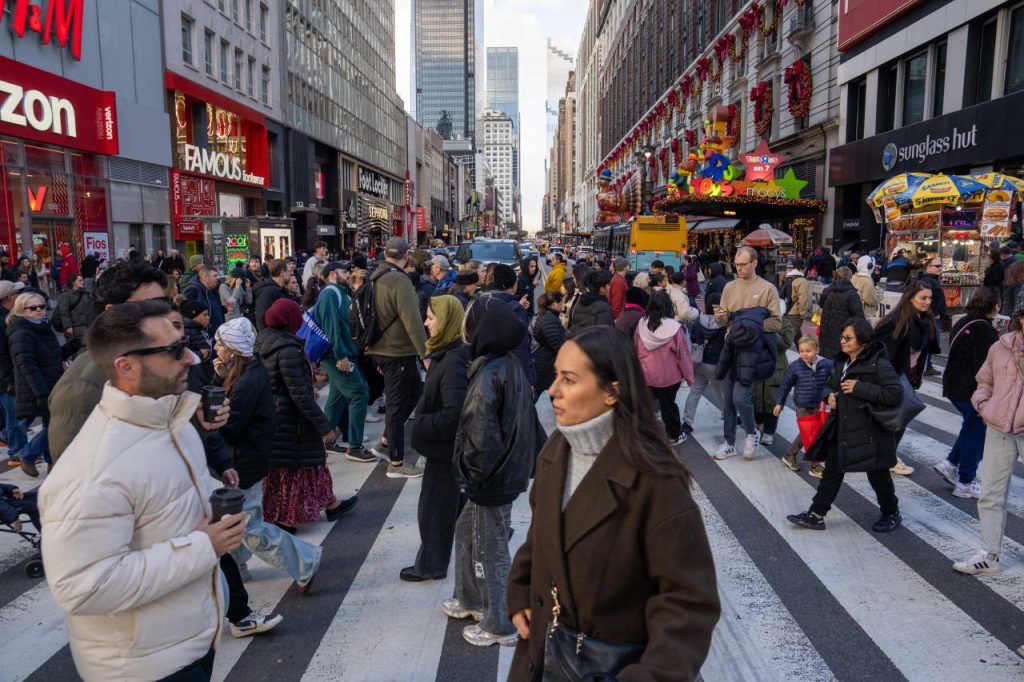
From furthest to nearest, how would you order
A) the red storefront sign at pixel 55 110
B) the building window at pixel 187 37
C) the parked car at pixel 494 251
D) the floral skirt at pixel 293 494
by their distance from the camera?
1. the building window at pixel 187 37
2. the parked car at pixel 494 251
3. the red storefront sign at pixel 55 110
4. the floral skirt at pixel 293 494

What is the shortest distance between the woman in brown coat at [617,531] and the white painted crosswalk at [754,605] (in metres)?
2.00

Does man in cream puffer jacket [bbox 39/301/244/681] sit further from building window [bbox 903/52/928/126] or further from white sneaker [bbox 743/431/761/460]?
building window [bbox 903/52/928/126]

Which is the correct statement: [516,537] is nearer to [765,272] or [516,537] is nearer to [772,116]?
[765,272]

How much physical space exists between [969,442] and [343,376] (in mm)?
6053

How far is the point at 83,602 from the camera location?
2100 millimetres

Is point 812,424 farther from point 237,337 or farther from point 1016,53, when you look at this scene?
point 1016,53

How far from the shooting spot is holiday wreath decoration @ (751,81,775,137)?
3625cm

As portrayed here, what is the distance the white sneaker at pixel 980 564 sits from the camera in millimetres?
5137

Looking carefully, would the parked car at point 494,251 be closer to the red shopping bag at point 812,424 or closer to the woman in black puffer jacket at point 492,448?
the red shopping bag at point 812,424

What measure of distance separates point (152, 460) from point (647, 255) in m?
29.0

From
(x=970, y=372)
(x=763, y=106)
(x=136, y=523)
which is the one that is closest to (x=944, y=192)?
(x=970, y=372)

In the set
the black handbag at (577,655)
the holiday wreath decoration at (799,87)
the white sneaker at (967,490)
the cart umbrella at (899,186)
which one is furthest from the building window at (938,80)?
the black handbag at (577,655)

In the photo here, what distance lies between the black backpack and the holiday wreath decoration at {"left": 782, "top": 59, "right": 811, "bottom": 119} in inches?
1177

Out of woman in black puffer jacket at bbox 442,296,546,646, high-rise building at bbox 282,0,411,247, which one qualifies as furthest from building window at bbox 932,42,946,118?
high-rise building at bbox 282,0,411,247
